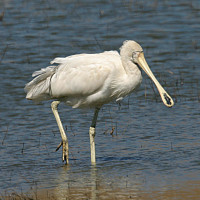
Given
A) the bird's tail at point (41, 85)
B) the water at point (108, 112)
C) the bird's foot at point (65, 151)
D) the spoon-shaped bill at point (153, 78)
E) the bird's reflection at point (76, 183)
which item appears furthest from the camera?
the bird's tail at point (41, 85)

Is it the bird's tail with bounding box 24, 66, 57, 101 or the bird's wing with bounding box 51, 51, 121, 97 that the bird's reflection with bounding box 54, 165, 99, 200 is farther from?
the bird's tail with bounding box 24, 66, 57, 101

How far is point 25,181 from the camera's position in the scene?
861cm

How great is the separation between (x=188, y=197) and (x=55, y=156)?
2.99 m

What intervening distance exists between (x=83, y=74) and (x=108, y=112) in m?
2.78

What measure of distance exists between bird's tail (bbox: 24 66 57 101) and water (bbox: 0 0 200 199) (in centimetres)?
81

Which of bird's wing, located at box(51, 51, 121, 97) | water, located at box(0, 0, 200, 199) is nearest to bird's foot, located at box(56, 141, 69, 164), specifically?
water, located at box(0, 0, 200, 199)

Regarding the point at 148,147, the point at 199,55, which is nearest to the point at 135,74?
the point at 148,147

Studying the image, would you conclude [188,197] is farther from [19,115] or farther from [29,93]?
[19,115]

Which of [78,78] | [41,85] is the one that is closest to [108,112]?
[41,85]

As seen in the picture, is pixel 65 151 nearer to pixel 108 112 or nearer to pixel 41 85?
pixel 41 85

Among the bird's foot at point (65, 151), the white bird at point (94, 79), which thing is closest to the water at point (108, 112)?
the bird's foot at point (65, 151)

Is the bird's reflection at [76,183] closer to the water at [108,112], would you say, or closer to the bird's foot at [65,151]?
the water at [108,112]

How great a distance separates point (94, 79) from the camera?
367 inches

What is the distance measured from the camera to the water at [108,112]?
341 inches
